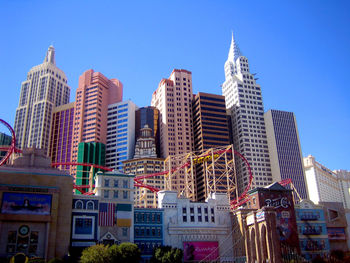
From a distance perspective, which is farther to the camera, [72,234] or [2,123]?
[2,123]

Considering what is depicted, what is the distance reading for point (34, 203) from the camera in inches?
3219

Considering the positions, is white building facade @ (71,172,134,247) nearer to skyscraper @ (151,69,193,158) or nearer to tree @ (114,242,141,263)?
tree @ (114,242,141,263)

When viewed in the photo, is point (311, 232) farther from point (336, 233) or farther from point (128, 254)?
point (128, 254)

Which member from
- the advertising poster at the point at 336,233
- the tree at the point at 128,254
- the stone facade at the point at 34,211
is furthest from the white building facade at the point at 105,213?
the advertising poster at the point at 336,233

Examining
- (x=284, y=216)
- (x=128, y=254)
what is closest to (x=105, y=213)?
(x=128, y=254)

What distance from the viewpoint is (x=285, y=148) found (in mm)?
188250

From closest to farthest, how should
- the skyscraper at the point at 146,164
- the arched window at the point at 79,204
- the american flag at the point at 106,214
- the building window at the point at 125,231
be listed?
the arched window at the point at 79,204, the american flag at the point at 106,214, the building window at the point at 125,231, the skyscraper at the point at 146,164

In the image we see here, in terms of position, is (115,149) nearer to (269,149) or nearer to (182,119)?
(182,119)

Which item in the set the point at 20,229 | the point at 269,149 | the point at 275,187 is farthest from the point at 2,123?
the point at 269,149

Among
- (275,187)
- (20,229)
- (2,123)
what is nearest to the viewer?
(20,229)

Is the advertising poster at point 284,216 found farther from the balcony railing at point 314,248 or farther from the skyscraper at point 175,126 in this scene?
the skyscraper at point 175,126

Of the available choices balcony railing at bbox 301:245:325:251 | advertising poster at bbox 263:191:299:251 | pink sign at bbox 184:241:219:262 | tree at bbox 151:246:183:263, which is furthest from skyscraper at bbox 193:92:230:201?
tree at bbox 151:246:183:263

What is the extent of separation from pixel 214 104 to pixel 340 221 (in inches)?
3852

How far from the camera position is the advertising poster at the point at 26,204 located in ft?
263
